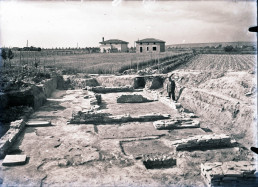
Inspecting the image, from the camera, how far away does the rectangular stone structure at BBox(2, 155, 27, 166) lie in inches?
274

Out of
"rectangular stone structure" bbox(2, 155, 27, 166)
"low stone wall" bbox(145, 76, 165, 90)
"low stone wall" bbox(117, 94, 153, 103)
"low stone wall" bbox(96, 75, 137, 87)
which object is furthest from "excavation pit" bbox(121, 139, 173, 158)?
"low stone wall" bbox(96, 75, 137, 87)

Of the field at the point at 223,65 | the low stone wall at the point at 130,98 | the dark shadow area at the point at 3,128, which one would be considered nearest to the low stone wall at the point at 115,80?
the low stone wall at the point at 130,98

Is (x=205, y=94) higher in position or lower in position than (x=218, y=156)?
higher

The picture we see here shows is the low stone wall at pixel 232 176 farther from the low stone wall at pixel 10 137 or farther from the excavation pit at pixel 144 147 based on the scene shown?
the low stone wall at pixel 10 137

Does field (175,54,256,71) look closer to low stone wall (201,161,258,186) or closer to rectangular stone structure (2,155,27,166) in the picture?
low stone wall (201,161,258,186)

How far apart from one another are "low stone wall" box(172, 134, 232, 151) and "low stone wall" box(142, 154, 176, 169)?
2.29ft

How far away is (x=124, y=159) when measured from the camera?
728cm

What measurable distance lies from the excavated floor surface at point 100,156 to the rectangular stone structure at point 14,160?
0.15 m

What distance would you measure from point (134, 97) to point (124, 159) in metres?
8.75

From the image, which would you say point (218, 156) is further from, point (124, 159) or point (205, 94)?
point (205, 94)

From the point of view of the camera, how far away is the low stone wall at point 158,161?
7301 mm

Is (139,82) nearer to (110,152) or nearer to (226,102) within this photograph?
(226,102)

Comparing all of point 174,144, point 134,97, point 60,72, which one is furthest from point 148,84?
point 174,144

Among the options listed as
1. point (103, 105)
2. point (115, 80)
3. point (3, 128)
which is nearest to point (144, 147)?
point (3, 128)
